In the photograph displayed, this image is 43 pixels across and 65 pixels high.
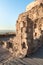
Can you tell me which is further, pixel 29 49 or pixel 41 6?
pixel 41 6

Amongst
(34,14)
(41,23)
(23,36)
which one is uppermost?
(34,14)

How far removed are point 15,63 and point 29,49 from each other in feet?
7.23

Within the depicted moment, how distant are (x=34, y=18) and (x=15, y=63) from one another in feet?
27.4

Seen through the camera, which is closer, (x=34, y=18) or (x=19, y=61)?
(x=19, y=61)

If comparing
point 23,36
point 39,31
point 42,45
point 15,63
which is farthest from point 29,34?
point 39,31

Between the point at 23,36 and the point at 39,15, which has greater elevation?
the point at 39,15

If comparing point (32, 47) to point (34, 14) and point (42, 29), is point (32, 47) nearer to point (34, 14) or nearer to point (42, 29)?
point (42, 29)

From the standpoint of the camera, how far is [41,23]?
539 inches

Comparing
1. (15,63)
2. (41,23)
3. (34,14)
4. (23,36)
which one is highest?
(34,14)

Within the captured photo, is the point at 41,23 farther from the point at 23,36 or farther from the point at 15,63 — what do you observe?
the point at 15,63

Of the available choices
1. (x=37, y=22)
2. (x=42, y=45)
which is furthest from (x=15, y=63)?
(x=37, y=22)

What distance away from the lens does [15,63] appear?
685 cm

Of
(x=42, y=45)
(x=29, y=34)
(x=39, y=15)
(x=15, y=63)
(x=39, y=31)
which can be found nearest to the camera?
(x=15, y=63)

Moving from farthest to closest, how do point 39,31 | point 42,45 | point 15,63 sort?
point 39,31 → point 42,45 → point 15,63
